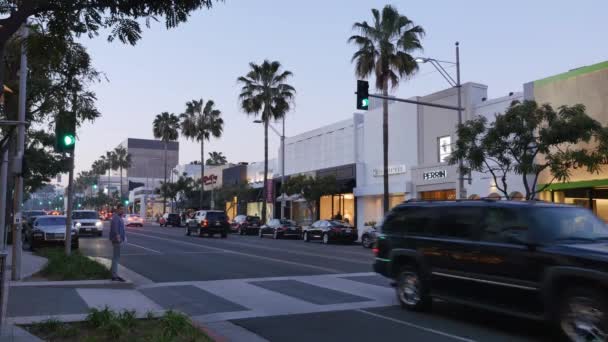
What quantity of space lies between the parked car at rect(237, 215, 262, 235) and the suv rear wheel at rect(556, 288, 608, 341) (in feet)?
128

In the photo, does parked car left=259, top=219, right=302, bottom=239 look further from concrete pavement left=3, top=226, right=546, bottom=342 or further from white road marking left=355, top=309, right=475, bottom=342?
white road marking left=355, top=309, right=475, bottom=342

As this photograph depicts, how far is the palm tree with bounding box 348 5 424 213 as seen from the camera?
102 ft

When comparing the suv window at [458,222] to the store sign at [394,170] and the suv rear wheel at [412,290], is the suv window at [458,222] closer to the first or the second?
the suv rear wheel at [412,290]

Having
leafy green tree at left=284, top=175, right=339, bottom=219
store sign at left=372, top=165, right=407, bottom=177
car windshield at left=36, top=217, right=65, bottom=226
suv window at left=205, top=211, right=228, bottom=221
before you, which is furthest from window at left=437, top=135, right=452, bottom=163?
car windshield at left=36, top=217, right=65, bottom=226

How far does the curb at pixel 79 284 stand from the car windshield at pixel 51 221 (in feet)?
42.7

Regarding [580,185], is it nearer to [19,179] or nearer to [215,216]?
[19,179]

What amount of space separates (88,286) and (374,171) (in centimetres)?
2747

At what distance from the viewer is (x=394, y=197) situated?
36906 millimetres

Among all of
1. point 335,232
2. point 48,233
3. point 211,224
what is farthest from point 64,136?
point 211,224

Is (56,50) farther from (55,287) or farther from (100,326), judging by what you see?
(55,287)

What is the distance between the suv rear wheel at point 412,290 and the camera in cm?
976

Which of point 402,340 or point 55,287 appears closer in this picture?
point 402,340

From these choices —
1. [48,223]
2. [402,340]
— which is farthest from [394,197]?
[402,340]

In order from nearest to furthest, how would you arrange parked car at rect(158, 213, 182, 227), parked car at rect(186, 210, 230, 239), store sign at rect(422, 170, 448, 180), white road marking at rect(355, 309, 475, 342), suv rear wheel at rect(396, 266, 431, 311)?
white road marking at rect(355, 309, 475, 342)
suv rear wheel at rect(396, 266, 431, 311)
store sign at rect(422, 170, 448, 180)
parked car at rect(186, 210, 230, 239)
parked car at rect(158, 213, 182, 227)
